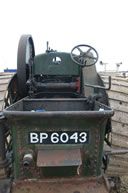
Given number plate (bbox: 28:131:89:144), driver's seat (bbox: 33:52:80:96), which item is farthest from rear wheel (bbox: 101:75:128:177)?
driver's seat (bbox: 33:52:80:96)

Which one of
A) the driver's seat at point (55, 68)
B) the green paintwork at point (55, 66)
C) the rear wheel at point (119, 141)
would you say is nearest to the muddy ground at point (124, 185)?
the rear wheel at point (119, 141)

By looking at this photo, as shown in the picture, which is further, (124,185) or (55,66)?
(55,66)

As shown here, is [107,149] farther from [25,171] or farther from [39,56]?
[39,56]

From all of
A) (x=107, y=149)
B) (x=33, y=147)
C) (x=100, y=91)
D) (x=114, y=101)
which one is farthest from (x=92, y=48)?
(x=33, y=147)

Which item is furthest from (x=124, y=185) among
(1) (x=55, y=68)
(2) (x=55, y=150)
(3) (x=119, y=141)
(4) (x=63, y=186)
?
(1) (x=55, y=68)

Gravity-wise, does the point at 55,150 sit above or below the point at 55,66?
below

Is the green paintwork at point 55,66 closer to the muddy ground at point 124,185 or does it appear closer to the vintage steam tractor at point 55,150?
the vintage steam tractor at point 55,150

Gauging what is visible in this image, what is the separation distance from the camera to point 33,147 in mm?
1534

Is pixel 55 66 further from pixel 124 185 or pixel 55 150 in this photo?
pixel 124 185

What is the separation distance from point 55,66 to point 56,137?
1.87m

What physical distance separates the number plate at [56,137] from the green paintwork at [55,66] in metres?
1.79

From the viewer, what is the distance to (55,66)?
317 centimetres

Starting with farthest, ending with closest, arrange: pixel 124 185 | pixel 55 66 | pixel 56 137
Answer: pixel 55 66 < pixel 124 185 < pixel 56 137

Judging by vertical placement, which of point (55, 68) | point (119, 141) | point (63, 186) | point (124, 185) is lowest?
point (124, 185)
